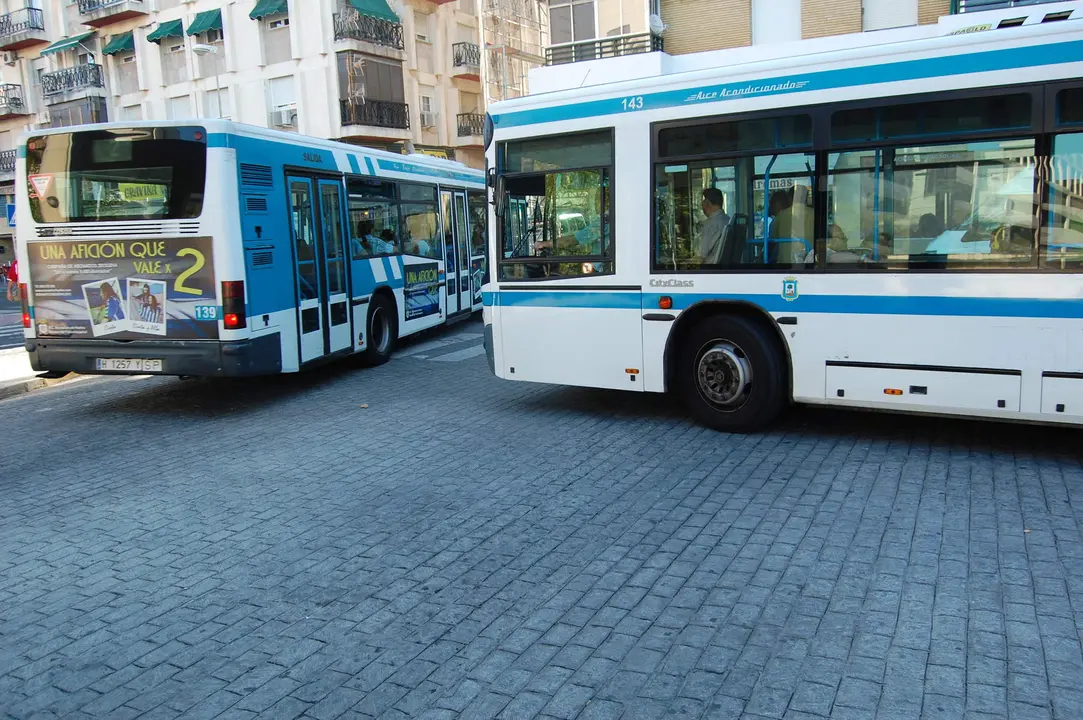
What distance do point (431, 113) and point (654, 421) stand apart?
31.7 metres

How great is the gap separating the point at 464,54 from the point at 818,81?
33.7 metres

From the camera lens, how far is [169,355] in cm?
898

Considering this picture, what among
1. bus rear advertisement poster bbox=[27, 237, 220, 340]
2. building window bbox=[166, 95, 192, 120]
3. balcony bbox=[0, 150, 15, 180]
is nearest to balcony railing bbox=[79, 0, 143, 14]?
building window bbox=[166, 95, 192, 120]

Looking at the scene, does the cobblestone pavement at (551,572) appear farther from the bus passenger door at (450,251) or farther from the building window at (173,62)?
the building window at (173,62)

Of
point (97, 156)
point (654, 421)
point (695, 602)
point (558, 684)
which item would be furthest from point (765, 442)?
point (97, 156)

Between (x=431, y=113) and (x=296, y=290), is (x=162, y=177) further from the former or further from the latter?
(x=431, y=113)

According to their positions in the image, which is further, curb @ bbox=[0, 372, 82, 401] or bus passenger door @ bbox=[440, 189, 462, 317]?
bus passenger door @ bbox=[440, 189, 462, 317]

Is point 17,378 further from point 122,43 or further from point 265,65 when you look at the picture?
point 122,43

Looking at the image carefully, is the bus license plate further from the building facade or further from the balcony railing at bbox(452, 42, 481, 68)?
the balcony railing at bbox(452, 42, 481, 68)

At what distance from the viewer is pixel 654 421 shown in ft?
27.0

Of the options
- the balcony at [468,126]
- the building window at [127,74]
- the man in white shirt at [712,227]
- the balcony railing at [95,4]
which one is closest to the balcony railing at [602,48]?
the balcony at [468,126]

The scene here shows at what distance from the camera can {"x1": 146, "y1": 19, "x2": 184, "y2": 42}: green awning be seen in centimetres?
3644

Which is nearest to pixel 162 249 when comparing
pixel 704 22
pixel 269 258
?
pixel 269 258

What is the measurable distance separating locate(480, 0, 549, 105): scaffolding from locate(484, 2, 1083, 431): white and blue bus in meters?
30.3
